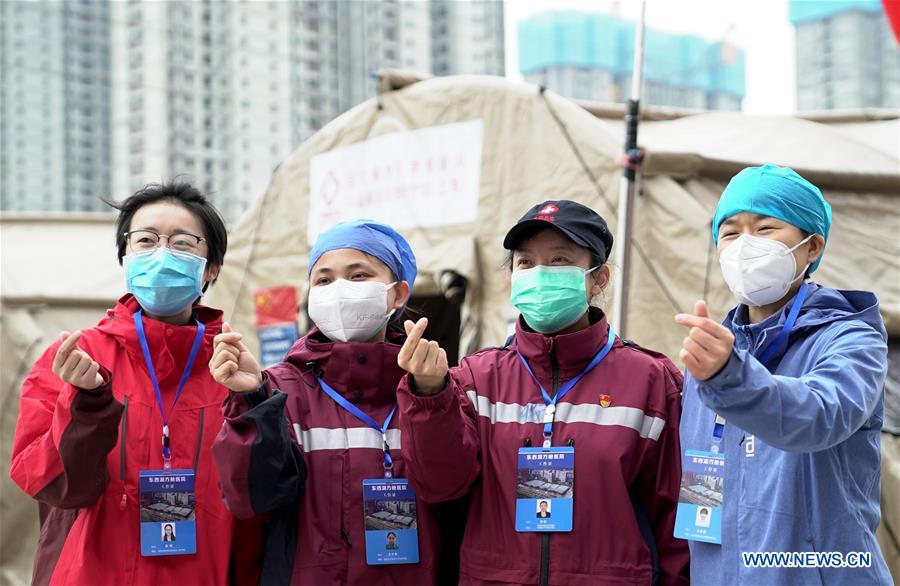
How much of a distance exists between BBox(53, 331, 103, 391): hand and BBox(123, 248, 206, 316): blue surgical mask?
1.28 feet

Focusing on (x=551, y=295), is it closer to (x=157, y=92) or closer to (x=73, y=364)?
(x=73, y=364)

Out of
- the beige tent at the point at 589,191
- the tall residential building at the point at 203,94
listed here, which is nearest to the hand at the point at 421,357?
the beige tent at the point at 589,191

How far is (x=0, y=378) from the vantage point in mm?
6461

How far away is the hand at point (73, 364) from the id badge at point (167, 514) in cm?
34

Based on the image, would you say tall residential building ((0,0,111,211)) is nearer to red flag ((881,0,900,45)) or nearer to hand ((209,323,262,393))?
red flag ((881,0,900,45))

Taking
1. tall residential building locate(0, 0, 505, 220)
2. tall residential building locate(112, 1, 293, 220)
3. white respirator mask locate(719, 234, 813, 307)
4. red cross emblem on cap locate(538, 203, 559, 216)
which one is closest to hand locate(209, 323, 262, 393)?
red cross emblem on cap locate(538, 203, 559, 216)

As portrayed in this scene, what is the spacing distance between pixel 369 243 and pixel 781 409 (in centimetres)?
126

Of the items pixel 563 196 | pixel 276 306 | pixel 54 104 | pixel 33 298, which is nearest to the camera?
pixel 563 196

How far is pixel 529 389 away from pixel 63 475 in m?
1.17

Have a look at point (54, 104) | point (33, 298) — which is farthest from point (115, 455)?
point (54, 104)

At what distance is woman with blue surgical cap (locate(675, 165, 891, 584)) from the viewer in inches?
73.8

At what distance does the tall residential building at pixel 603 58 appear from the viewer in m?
69.9

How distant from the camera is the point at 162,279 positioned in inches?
107

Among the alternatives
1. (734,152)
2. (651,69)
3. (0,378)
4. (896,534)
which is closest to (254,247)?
(0,378)
